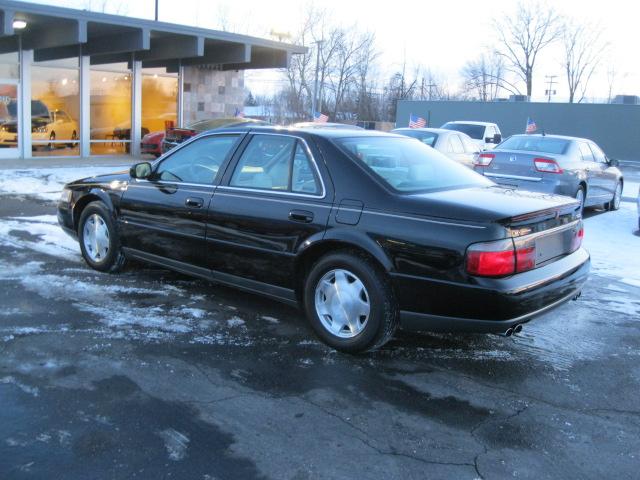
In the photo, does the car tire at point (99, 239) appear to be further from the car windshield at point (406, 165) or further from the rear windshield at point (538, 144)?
the rear windshield at point (538, 144)

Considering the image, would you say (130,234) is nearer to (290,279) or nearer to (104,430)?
(290,279)

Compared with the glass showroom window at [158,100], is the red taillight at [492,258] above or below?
below

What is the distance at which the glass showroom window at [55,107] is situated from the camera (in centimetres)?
1838

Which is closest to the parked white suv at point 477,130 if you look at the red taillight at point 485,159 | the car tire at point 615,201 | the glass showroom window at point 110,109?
the car tire at point 615,201

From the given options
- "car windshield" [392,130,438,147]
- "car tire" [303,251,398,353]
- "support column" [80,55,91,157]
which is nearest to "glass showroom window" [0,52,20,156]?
"support column" [80,55,91,157]

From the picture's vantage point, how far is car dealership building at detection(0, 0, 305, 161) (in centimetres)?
1734

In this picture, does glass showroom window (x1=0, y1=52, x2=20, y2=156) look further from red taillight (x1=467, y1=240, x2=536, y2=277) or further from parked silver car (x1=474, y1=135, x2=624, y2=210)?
red taillight (x1=467, y1=240, x2=536, y2=277)

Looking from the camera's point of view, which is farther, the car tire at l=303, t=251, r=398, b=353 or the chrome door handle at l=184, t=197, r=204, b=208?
the chrome door handle at l=184, t=197, r=204, b=208

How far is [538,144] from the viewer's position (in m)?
11.7

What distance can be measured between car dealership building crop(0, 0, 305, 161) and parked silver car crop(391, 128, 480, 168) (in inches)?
373

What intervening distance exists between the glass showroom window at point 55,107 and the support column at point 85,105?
13 cm

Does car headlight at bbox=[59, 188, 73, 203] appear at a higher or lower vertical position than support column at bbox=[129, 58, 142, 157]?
lower

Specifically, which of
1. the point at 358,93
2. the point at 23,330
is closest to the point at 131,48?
the point at 23,330

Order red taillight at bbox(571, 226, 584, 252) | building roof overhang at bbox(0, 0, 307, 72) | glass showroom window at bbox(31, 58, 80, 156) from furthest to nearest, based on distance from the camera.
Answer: glass showroom window at bbox(31, 58, 80, 156)
building roof overhang at bbox(0, 0, 307, 72)
red taillight at bbox(571, 226, 584, 252)
